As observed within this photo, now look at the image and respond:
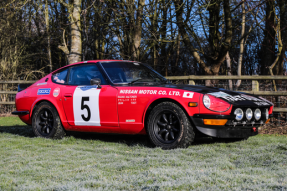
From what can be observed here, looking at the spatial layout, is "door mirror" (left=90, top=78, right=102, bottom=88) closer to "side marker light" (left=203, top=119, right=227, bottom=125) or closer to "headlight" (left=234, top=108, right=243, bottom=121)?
"side marker light" (left=203, top=119, right=227, bottom=125)

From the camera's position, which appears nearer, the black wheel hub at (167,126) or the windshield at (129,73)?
the black wheel hub at (167,126)

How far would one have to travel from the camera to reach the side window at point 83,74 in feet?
18.8

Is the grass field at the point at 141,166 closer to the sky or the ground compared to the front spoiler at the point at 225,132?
closer to the ground

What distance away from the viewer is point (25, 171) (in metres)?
3.64

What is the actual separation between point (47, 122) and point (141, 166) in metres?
3.07

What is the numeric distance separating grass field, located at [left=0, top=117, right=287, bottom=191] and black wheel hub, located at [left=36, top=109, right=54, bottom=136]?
0.65 meters

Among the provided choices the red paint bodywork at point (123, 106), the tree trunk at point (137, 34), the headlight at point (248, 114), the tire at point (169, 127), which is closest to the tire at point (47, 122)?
the red paint bodywork at point (123, 106)

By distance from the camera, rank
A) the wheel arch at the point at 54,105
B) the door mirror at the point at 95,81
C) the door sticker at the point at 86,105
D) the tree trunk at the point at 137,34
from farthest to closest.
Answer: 1. the tree trunk at the point at 137,34
2. the wheel arch at the point at 54,105
3. the door sticker at the point at 86,105
4. the door mirror at the point at 95,81

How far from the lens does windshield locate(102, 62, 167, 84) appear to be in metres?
5.46

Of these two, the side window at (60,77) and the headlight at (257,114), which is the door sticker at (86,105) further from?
the headlight at (257,114)

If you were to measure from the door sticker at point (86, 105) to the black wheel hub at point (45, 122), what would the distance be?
72cm

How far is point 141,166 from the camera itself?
12.2 feet

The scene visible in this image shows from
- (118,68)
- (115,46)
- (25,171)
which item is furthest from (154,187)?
(115,46)

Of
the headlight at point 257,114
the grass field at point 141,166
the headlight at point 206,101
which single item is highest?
the headlight at point 206,101
